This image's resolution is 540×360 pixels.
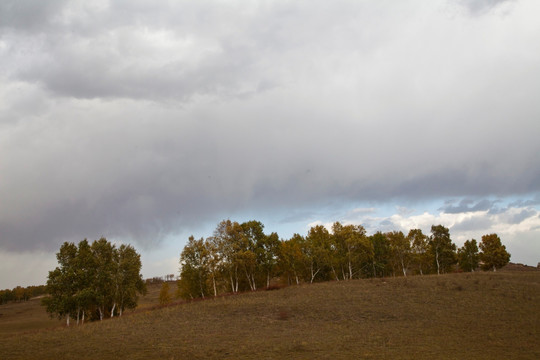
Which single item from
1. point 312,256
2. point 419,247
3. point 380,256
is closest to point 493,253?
point 419,247

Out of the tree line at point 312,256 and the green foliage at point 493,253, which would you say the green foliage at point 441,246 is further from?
the green foliage at point 493,253

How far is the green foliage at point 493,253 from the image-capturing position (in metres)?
92.9

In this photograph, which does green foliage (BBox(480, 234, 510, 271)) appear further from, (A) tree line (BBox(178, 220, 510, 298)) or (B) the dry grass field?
(B) the dry grass field

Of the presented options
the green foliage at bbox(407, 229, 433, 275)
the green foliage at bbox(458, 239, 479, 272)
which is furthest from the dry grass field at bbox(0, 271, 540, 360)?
the green foliage at bbox(458, 239, 479, 272)

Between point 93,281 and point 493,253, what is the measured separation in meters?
98.5

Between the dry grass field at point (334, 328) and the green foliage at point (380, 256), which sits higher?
the green foliage at point (380, 256)

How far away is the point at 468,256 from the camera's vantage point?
10088 cm

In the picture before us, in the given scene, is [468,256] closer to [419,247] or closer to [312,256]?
[419,247]

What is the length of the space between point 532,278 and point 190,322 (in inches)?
2528

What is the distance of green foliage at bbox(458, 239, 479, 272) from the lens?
100 m

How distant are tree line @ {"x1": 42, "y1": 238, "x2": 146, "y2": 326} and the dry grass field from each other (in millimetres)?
11839

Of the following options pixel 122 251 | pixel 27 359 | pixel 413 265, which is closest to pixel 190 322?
pixel 27 359

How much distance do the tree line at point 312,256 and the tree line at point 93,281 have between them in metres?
12.1

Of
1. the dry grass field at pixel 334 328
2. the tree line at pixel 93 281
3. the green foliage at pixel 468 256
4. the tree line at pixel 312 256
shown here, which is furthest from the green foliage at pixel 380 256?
Result: the tree line at pixel 93 281
